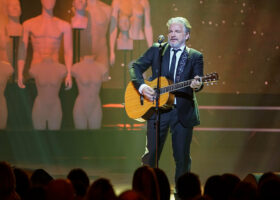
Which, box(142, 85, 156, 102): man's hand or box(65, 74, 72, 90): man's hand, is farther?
box(65, 74, 72, 90): man's hand

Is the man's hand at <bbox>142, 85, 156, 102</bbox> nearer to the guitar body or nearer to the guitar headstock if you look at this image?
the guitar body

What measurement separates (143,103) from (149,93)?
0.21m

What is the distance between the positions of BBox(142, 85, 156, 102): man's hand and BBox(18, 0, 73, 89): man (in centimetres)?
318

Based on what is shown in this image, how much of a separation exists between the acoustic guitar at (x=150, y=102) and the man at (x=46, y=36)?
2.87 metres

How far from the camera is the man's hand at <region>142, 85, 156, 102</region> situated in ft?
16.5

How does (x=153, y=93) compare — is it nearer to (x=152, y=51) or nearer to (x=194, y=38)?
(x=152, y=51)

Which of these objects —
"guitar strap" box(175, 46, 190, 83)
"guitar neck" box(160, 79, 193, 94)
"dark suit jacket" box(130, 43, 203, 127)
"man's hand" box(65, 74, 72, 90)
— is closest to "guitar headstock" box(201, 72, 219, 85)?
"guitar neck" box(160, 79, 193, 94)

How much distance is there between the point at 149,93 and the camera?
199 inches

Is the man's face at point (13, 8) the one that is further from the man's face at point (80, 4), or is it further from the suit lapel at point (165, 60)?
the suit lapel at point (165, 60)

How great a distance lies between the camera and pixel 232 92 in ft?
31.6

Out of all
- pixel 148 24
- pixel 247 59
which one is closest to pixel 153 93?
pixel 148 24

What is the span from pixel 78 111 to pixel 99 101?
37 centimetres

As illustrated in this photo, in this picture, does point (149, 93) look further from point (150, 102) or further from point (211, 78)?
point (211, 78)

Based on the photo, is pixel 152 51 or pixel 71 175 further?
pixel 152 51
